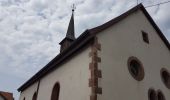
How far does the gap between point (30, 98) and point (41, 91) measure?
7.83 ft

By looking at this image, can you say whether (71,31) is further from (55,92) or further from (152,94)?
(152,94)

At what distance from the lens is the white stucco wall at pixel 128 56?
9266 millimetres

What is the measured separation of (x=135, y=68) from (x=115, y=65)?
1798 mm

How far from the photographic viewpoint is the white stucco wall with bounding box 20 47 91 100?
924cm

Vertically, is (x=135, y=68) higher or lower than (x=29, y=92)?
higher

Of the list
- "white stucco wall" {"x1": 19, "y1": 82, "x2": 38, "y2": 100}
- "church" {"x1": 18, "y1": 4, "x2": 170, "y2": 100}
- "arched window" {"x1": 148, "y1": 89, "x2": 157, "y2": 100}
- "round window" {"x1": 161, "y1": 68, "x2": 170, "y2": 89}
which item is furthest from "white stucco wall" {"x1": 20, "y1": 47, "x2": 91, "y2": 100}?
"round window" {"x1": 161, "y1": 68, "x2": 170, "y2": 89}

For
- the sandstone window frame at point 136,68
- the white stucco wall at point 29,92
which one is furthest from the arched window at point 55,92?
the sandstone window frame at point 136,68

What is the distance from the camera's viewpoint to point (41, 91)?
13852mm

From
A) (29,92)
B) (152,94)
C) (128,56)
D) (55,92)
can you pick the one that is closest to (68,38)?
(29,92)

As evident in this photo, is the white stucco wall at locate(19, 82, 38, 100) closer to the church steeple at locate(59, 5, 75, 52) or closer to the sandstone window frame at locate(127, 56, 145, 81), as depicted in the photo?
the church steeple at locate(59, 5, 75, 52)

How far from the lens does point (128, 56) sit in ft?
35.0

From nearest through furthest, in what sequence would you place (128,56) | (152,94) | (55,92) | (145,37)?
(128,56) < (152,94) < (55,92) < (145,37)

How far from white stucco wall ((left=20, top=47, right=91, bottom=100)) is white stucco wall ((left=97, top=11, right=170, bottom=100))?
2.25ft

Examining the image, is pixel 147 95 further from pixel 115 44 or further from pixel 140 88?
pixel 115 44
